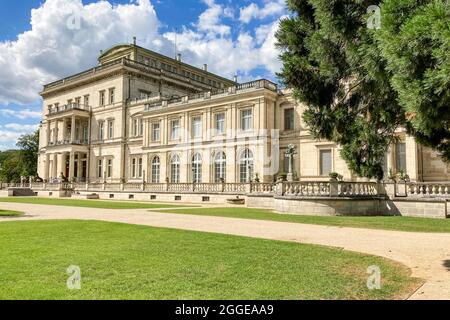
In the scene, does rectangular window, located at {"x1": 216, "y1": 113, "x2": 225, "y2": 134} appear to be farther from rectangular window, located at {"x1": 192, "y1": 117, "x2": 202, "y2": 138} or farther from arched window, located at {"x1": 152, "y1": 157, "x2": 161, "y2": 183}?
arched window, located at {"x1": 152, "y1": 157, "x2": 161, "y2": 183}

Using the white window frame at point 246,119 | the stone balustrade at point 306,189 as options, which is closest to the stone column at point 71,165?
the white window frame at point 246,119

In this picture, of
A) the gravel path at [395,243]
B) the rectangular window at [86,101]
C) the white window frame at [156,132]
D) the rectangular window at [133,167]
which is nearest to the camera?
the gravel path at [395,243]

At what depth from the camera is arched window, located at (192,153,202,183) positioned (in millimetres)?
37781

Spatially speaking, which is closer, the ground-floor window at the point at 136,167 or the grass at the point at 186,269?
the grass at the point at 186,269

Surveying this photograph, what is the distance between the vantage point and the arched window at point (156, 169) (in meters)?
41.4

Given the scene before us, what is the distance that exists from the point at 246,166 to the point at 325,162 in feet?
22.9

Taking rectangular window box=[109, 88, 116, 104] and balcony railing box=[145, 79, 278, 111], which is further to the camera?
rectangular window box=[109, 88, 116, 104]

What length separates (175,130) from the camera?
40281 millimetres

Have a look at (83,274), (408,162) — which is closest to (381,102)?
(83,274)

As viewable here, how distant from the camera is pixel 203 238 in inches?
381

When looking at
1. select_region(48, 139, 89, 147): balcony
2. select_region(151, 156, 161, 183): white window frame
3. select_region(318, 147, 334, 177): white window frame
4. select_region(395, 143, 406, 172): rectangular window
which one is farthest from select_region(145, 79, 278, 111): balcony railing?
select_region(48, 139, 89, 147): balcony

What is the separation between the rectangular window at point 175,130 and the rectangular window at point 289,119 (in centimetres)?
1169

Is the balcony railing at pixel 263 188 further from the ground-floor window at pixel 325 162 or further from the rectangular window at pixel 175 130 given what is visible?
the ground-floor window at pixel 325 162

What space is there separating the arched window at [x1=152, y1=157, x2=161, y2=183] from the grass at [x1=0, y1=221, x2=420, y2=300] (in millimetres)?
31730
